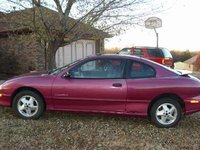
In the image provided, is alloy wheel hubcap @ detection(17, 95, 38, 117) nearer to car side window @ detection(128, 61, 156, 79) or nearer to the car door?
the car door

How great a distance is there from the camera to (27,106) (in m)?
8.04

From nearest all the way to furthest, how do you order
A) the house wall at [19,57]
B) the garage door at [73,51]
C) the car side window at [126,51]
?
the house wall at [19,57]
the garage door at [73,51]
the car side window at [126,51]

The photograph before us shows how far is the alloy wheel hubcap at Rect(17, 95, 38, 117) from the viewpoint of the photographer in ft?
26.3

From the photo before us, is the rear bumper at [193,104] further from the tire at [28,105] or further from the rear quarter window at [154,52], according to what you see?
the rear quarter window at [154,52]

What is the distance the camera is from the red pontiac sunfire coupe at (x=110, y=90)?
7.73 m

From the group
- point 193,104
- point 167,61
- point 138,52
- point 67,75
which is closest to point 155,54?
point 167,61

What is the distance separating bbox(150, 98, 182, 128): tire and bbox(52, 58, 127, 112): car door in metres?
0.64

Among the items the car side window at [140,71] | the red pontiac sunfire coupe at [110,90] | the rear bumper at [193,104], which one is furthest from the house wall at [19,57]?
the rear bumper at [193,104]

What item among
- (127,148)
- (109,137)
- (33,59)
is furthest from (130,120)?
(33,59)

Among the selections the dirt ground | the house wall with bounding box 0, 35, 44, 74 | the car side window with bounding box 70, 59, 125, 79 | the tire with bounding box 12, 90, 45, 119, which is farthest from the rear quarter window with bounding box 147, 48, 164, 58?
the tire with bounding box 12, 90, 45, 119

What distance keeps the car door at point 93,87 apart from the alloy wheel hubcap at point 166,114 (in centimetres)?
72

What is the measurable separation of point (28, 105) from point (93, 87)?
1405mm

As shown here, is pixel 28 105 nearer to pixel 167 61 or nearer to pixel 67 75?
pixel 67 75

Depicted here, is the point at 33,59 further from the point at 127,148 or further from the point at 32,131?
the point at 127,148
